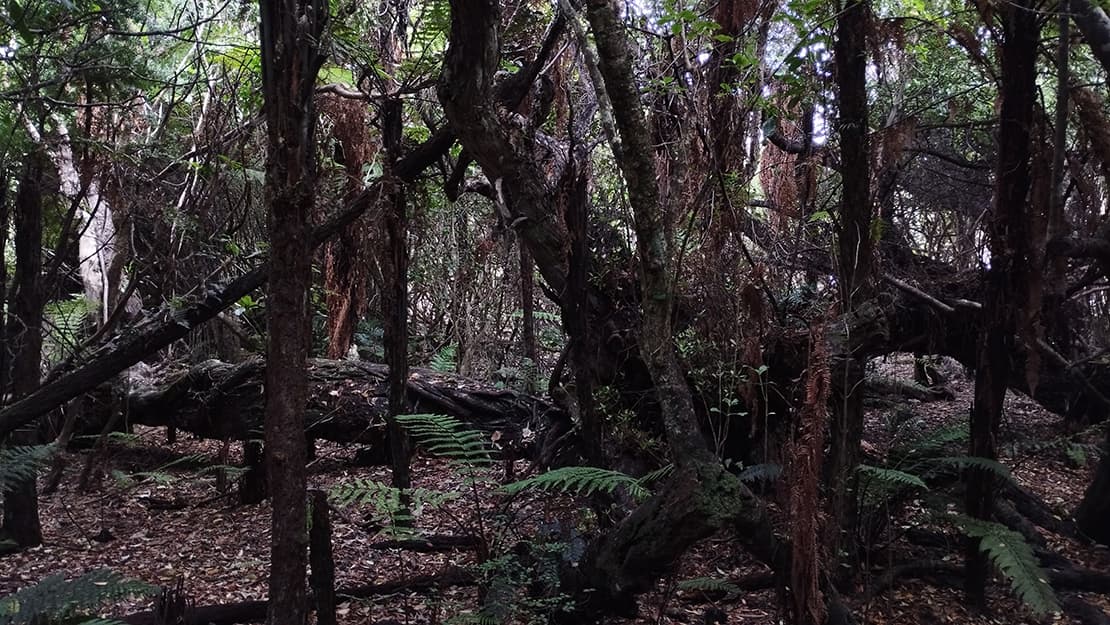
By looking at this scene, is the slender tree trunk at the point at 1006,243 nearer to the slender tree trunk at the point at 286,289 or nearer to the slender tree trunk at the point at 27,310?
the slender tree trunk at the point at 286,289

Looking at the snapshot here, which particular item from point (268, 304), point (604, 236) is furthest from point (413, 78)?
point (268, 304)

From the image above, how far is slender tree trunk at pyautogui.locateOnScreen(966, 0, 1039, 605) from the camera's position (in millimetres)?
3604

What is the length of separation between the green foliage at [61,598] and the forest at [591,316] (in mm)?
17

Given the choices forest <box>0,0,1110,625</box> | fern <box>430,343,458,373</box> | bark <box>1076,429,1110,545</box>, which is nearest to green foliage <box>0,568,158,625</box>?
forest <box>0,0,1110,625</box>

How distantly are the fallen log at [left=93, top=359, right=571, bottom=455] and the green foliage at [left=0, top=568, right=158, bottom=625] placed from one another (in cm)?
324

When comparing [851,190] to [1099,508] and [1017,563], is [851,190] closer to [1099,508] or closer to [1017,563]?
[1017,563]

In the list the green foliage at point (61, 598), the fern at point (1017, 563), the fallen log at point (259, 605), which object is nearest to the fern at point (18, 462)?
the fallen log at point (259, 605)

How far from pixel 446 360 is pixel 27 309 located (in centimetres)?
409

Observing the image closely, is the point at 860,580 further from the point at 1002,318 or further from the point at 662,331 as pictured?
the point at 662,331

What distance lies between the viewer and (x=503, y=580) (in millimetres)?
3408

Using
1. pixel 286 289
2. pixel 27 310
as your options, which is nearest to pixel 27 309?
pixel 27 310

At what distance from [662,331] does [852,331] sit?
1096mm

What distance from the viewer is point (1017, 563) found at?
3.26m

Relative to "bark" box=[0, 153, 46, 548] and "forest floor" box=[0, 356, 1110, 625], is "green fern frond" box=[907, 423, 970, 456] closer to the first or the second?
"forest floor" box=[0, 356, 1110, 625]
